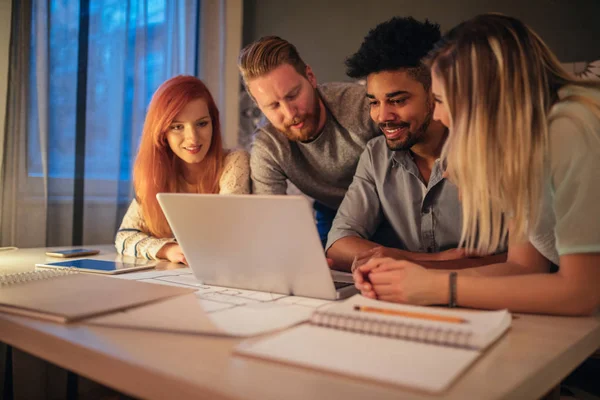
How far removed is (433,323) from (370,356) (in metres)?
0.14

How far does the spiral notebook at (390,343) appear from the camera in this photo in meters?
0.54

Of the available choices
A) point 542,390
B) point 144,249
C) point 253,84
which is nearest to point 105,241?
point 144,249

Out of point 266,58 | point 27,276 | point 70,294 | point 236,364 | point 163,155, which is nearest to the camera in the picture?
point 236,364

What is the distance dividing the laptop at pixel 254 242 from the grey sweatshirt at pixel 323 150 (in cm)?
83

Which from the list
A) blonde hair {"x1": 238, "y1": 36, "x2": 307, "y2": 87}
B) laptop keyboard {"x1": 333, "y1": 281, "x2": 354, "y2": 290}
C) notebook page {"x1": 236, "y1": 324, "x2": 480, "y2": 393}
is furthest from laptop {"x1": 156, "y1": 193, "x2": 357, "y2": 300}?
blonde hair {"x1": 238, "y1": 36, "x2": 307, "y2": 87}

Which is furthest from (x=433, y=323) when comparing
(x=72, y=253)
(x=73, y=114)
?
(x=73, y=114)

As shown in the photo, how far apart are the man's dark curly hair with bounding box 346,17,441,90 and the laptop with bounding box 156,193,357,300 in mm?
738

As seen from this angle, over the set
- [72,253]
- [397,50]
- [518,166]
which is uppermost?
[397,50]

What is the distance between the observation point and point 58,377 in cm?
141

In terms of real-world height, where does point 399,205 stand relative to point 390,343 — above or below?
above

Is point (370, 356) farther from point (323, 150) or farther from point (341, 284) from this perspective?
point (323, 150)

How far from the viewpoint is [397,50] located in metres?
1.50

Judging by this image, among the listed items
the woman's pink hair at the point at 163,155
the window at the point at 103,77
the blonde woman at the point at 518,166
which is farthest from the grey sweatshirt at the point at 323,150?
the blonde woman at the point at 518,166

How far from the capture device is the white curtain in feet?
6.38
